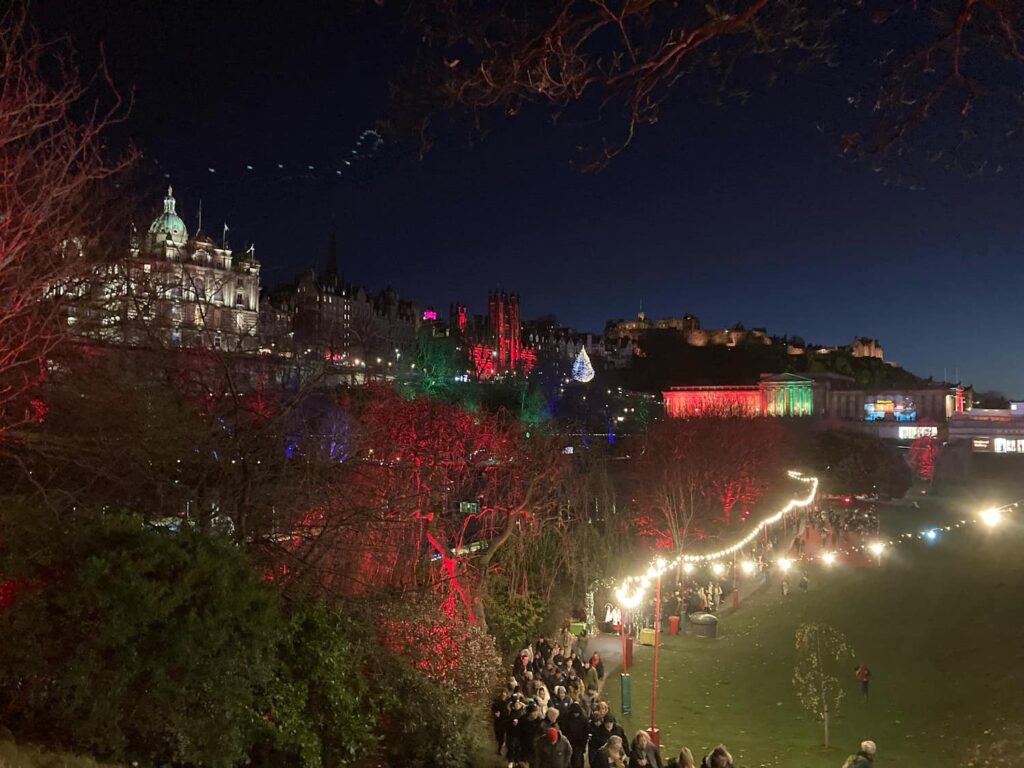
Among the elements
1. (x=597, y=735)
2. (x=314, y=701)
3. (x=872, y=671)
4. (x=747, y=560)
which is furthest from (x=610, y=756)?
(x=747, y=560)


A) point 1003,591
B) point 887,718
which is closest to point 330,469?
point 887,718

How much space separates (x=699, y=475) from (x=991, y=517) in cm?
1135

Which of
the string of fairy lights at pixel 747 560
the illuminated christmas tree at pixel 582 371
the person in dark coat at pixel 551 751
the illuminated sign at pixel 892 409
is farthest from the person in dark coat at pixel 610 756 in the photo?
the illuminated sign at pixel 892 409

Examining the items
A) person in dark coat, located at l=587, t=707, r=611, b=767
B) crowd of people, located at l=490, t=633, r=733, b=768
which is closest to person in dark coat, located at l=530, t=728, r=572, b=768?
crowd of people, located at l=490, t=633, r=733, b=768

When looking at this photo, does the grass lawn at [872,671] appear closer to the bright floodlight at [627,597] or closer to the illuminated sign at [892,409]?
the bright floodlight at [627,597]

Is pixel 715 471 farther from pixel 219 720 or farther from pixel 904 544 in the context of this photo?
pixel 219 720

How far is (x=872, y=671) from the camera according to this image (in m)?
16.5

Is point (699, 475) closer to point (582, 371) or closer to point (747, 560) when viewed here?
point (747, 560)

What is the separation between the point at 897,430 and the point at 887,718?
71.2 metres

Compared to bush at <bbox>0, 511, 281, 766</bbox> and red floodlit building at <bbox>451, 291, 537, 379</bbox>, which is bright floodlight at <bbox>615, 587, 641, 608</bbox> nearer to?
bush at <bbox>0, 511, 281, 766</bbox>

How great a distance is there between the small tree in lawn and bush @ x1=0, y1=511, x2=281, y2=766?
9569 millimetres

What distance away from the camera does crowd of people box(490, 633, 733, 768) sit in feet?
28.4

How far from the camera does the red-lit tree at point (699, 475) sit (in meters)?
29.4

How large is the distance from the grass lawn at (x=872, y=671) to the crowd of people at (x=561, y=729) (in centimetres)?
186
